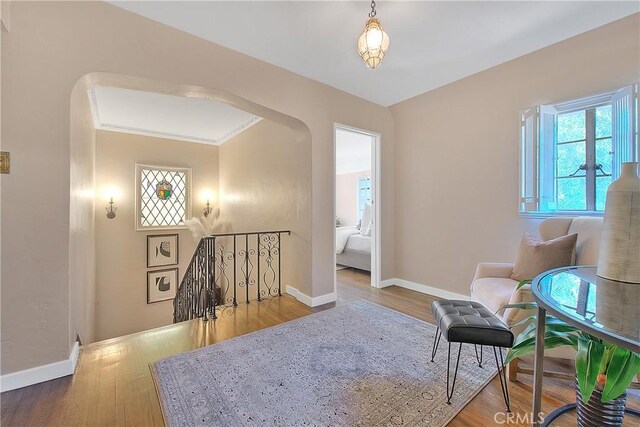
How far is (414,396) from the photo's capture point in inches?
61.1

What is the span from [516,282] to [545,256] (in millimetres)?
304

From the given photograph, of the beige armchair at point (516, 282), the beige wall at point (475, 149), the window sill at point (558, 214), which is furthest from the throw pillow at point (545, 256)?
the beige wall at point (475, 149)

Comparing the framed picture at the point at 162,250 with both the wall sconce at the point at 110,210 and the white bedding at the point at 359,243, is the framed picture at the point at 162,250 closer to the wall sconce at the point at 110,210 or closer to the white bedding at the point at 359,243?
the wall sconce at the point at 110,210

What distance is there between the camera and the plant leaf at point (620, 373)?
102cm

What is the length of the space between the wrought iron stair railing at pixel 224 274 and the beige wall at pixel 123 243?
1.05m

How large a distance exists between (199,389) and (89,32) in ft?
8.24

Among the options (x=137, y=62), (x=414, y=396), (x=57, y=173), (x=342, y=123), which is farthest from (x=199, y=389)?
(x=342, y=123)

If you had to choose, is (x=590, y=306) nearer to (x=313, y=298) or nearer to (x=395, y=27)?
(x=395, y=27)

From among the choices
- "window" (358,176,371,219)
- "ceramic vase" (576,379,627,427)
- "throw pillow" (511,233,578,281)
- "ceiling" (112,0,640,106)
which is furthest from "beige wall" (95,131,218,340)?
"ceramic vase" (576,379,627,427)

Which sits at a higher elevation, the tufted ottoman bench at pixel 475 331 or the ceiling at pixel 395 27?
the ceiling at pixel 395 27

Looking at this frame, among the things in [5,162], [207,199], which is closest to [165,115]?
[207,199]

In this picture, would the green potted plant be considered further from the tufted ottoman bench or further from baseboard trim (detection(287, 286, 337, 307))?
baseboard trim (detection(287, 286, 337, 307))

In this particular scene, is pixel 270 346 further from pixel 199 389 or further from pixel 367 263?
pixel 367 263

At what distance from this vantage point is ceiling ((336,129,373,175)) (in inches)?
191
